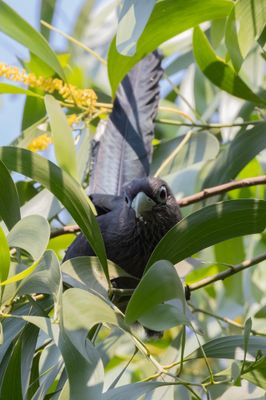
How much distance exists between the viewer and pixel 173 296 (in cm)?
165

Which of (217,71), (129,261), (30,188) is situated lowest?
(129,261)

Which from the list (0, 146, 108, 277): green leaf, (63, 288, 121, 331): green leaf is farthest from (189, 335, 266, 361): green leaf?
(0, 146, 108, 277): green leaf

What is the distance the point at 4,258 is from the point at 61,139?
404 mm

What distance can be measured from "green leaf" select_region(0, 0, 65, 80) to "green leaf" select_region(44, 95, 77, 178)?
357mm

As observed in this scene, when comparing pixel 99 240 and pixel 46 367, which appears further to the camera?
pixel 46 367

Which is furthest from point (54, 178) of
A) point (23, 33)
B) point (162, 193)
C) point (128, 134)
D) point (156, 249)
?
point (128, 134)

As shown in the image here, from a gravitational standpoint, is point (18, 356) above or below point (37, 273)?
below

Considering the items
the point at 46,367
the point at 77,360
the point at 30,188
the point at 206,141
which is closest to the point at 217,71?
Result: the point at 206,141

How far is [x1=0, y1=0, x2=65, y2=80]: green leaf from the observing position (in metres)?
2.28

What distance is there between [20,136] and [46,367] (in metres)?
0.98

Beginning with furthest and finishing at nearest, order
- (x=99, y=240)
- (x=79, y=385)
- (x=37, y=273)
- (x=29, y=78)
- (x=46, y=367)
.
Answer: (x=29, y=78), (x=46, y=367), (x=99, y=240), (x=37, y=273), (x=79, y=385)

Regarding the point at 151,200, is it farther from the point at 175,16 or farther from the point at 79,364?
the point at 79,364

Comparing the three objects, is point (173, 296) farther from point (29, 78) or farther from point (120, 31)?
point (29, 78)

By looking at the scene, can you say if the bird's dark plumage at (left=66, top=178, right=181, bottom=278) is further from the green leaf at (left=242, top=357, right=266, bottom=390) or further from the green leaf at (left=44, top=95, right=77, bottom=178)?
the green leaf at (left=242, top=357, right=266, bottom=390)
